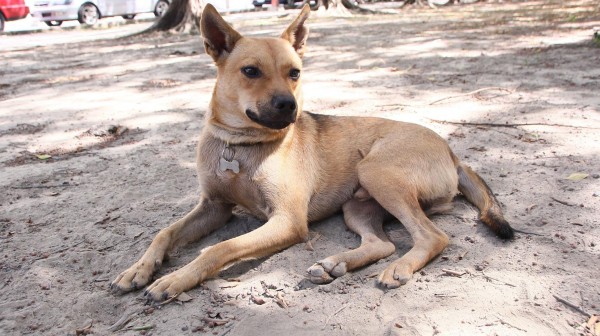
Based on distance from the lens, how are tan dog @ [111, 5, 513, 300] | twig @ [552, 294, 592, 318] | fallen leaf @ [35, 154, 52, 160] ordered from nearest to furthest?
twig @ [552, 294, 592, 318], tan dog @ [111, 5, 513, 300], fallen leaf @ [35, 154, 52, 160]

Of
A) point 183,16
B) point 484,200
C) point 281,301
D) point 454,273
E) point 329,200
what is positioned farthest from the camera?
point 183,16

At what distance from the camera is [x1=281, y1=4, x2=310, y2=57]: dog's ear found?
395 cm

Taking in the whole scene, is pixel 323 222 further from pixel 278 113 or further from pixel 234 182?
pixel 278 113

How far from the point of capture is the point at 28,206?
417 centimetres

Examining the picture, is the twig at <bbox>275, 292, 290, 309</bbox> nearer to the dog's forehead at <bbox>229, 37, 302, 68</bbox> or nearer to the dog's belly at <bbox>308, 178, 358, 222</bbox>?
the dog's belly at <bbox>308, 178, 358, 222</bbox>

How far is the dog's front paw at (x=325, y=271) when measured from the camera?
3.00 metres

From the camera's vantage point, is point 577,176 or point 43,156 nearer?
point 577,176

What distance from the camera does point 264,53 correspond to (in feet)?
11.8

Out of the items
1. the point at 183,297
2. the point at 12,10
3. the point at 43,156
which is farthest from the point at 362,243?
the point at 12,10

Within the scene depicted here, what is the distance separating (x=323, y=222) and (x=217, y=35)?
1518 millimetres

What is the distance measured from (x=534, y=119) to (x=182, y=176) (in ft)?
11.9

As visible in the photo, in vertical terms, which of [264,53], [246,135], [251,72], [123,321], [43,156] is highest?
[264,53]

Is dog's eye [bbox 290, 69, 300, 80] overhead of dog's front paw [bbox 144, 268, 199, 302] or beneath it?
overhead

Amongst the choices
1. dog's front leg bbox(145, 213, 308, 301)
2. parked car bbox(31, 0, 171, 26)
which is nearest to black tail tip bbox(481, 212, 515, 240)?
dog's front leg bbox(145, 213, 308, 301)
